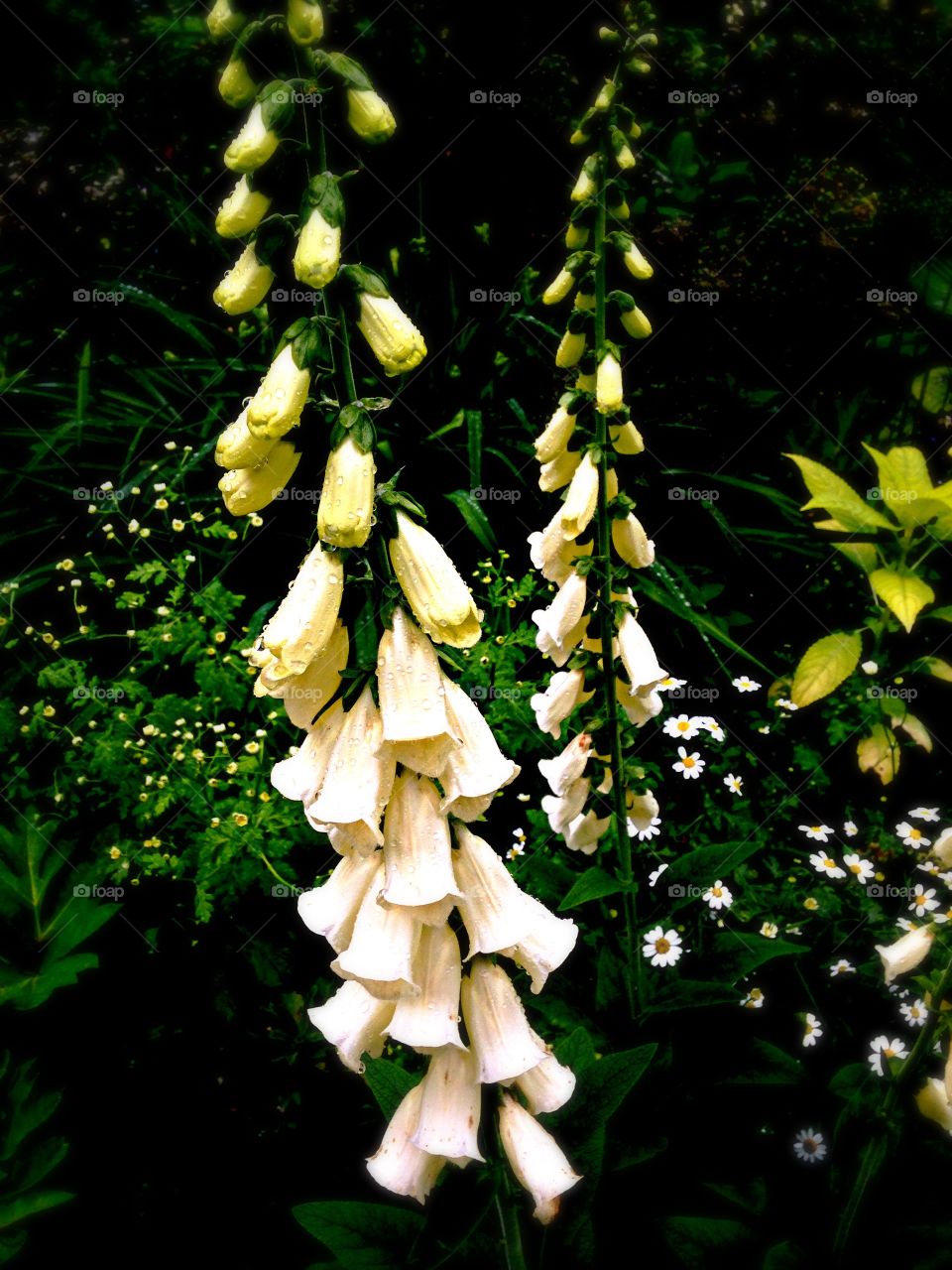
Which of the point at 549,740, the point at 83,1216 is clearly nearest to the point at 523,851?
the point at 549,740

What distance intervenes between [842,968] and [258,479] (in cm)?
223

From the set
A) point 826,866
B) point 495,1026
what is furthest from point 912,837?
point 495,1026

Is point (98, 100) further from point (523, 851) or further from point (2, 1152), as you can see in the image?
point (2, 1152)

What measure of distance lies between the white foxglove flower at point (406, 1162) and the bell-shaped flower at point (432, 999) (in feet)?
0.65

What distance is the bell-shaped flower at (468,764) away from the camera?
4.37ft

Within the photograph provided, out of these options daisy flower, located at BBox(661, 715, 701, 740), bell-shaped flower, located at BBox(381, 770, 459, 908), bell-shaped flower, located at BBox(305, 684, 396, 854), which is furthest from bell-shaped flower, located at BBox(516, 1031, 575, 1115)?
daisy flower, located at BBox(661, 715, 701, 740)

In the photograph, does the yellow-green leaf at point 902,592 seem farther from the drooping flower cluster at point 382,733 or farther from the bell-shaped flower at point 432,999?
the bell-shaped flower at point 432,999

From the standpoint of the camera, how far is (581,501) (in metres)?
2.06

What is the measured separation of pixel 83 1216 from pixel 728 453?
4114mm

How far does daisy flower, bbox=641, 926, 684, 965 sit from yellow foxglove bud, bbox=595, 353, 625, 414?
145cm

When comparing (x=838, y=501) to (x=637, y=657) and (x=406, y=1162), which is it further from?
(x=406, y=1162)

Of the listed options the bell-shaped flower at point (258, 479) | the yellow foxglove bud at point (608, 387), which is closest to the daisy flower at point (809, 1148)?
the yellow foxglove bud at point (608, 387)

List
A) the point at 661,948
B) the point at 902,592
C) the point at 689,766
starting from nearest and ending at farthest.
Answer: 1. the point at 661,948
2. the point at 689,766
3. the point at 902,592

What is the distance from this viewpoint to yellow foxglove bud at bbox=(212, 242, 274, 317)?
1.26 meters
